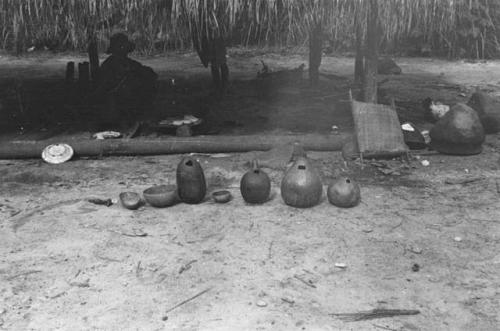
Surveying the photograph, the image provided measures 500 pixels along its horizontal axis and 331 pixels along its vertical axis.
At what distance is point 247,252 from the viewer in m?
4.07

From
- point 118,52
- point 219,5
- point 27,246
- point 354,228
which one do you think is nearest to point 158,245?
point 27,246

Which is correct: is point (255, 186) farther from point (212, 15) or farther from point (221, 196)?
point (212, 15)

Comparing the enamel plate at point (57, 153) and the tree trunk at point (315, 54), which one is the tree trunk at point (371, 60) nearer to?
the tree trunk at point (315, 54)

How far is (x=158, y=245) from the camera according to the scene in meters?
4.17

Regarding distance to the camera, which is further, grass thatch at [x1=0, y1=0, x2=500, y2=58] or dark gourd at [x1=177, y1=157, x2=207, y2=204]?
grass thatch at [x1=0, y1=0, x2=500, y2=58]

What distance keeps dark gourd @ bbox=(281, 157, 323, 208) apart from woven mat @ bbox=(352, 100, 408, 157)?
4.28ft

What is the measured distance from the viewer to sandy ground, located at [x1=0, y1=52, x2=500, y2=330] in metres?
3.36

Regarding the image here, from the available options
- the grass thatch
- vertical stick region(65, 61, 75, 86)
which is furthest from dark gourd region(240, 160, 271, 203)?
vertical stick region(65, 61, 75, 86)

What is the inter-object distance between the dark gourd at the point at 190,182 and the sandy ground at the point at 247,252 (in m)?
0.09

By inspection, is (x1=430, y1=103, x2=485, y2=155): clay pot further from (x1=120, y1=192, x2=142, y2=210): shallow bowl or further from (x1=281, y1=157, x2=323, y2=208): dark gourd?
(x1=120, y1=192, x2=142, y2=210): shallow bowl

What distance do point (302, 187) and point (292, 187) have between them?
0.08 meters

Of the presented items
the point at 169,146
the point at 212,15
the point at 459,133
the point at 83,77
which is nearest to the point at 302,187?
the point at 169,146

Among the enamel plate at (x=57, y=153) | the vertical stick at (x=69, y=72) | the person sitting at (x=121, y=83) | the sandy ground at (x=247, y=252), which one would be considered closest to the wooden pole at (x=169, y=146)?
the enamel plate at (x=57, y=153)

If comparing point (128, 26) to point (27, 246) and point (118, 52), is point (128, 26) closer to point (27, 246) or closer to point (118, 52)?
point (118, 52)
